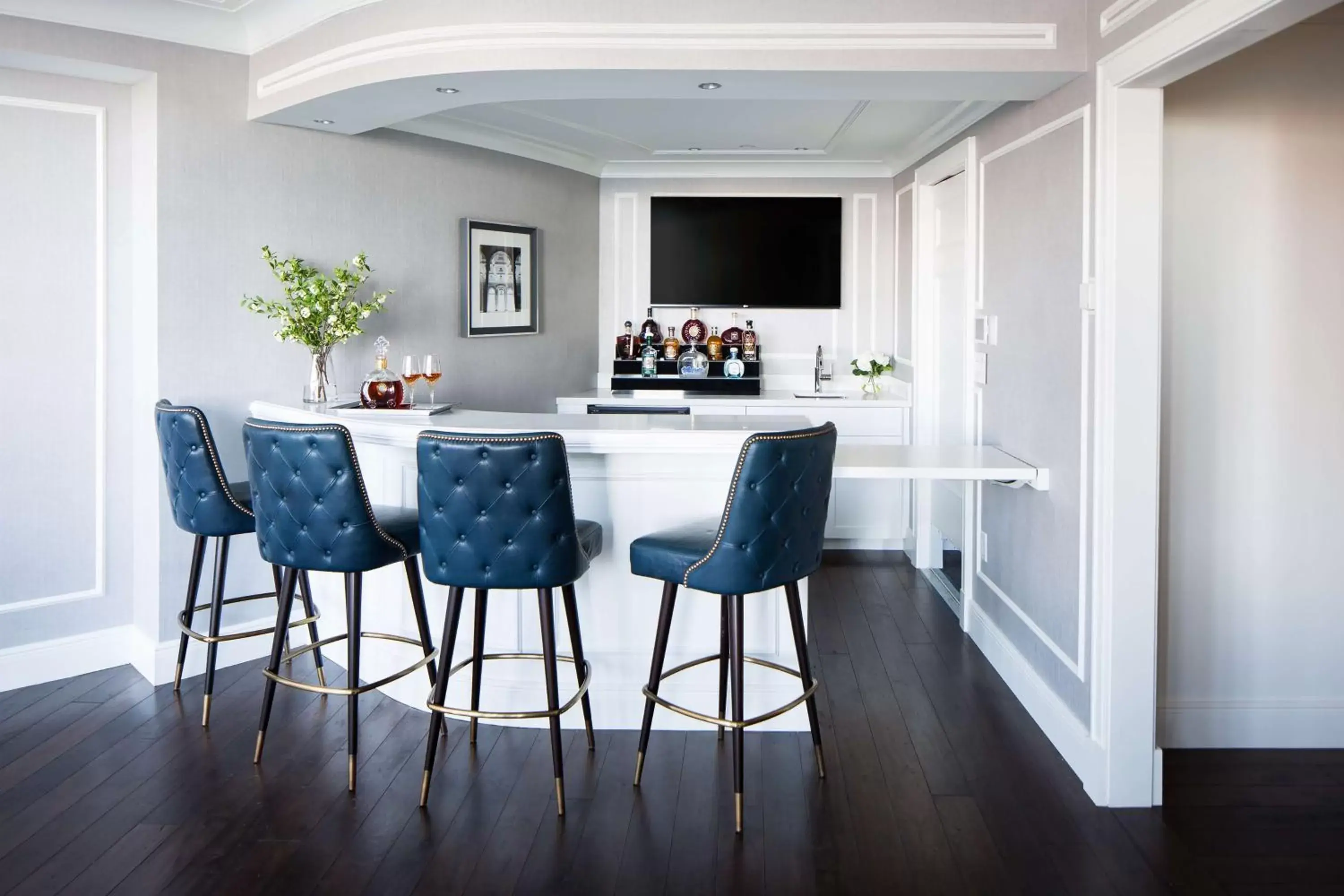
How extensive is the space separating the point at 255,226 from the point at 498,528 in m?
2.10

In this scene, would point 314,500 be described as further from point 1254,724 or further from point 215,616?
point 1254,724

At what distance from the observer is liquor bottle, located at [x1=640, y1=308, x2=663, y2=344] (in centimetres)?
653

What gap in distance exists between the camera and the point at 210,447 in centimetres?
355

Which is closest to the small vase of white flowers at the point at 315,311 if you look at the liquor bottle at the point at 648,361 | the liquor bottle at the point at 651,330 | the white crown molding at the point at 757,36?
the white crown molding at the point at 757,36

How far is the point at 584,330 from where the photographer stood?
6.40m

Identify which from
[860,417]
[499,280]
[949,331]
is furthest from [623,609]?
[860,417]

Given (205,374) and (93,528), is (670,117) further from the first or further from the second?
(93,528)

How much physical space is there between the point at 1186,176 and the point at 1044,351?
0.67m

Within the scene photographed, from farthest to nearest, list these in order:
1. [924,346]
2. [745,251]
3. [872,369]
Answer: [745,251] → [872,369] → [924,346]

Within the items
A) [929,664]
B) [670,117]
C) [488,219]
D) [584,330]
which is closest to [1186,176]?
[929,664]

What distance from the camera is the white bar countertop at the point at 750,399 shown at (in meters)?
5.96

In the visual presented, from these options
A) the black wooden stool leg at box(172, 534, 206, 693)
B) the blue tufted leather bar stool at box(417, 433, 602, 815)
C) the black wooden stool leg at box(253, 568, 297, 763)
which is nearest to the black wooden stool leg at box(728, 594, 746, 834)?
the blue tufted leather bar stool at box(417, 433, 602, 815)

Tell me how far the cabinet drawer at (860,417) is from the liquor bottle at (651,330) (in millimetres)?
881

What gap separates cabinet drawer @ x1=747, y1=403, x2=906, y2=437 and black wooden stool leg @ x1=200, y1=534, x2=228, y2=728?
303cm
